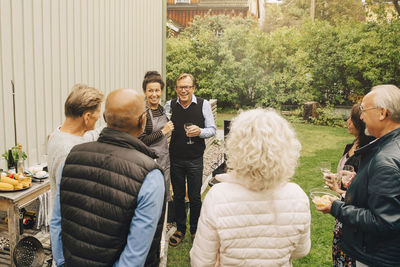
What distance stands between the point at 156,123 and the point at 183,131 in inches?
17.6

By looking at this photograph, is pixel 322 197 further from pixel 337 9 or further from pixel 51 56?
pixel 337 9

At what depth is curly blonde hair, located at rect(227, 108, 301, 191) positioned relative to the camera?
170 cm

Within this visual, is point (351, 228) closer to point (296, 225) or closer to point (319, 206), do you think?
point (319, 206)

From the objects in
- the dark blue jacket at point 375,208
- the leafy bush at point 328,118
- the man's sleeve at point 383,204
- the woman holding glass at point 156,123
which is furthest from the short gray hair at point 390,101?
the leafy bush at point 328,118

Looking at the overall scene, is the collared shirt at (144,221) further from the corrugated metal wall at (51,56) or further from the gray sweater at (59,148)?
the corrugated metal wall at (51,56)

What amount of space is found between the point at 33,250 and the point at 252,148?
2.89m

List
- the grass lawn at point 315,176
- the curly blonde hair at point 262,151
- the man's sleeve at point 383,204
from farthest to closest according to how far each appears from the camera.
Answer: the grass lawn at point 315,176
the man's sleeve at point 383,204
the curly blonde hair at point 262,151

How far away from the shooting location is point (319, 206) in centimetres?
247

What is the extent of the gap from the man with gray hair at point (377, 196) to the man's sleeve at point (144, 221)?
128 centimetres

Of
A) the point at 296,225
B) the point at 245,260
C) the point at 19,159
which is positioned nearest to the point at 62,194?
the point at 245,260

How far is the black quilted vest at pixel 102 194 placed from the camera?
1.80 meters

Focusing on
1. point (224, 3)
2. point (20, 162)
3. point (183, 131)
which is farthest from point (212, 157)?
point (224, 3)

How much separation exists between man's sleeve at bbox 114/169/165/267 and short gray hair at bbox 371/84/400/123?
155cm

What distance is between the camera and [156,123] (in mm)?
3889
